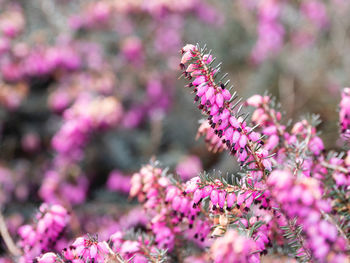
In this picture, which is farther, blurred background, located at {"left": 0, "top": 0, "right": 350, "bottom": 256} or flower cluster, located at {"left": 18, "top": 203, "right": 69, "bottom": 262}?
blurred background, located at {"left": 0, "top": 0, "right": 350, "bottom": 256}

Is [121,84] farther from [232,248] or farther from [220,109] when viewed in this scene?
[232,248]

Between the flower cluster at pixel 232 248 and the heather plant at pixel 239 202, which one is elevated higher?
the heather plant at pixel 239 202

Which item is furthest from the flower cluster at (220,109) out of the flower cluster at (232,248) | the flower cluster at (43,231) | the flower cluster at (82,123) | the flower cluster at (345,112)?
the flower cluster at (82,123)

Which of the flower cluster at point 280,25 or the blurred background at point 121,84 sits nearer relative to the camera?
the blurred background at point 121,84

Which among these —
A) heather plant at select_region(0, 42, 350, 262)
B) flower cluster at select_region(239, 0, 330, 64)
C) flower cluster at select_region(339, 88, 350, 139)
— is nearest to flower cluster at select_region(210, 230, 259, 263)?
heather plant at select_region(0, 42, 350, 262)

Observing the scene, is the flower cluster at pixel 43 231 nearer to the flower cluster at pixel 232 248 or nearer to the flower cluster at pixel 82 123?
the flower cluster at pixel 232 248

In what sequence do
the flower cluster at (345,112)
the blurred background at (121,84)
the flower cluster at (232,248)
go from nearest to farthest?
the flower cluster at (232,248)
the flower cluster at (345,112)
the blurred background at (121,84)

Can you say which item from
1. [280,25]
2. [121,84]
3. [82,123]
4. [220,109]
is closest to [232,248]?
[220,109]

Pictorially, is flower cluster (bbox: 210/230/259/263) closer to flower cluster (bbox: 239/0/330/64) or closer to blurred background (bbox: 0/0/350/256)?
blurred background (bbox: 0/0/350/256)

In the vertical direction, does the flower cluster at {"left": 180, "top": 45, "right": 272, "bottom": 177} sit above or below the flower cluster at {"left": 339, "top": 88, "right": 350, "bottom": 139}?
below

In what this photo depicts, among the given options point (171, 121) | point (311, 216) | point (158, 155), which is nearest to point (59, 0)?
point (171, 121)
